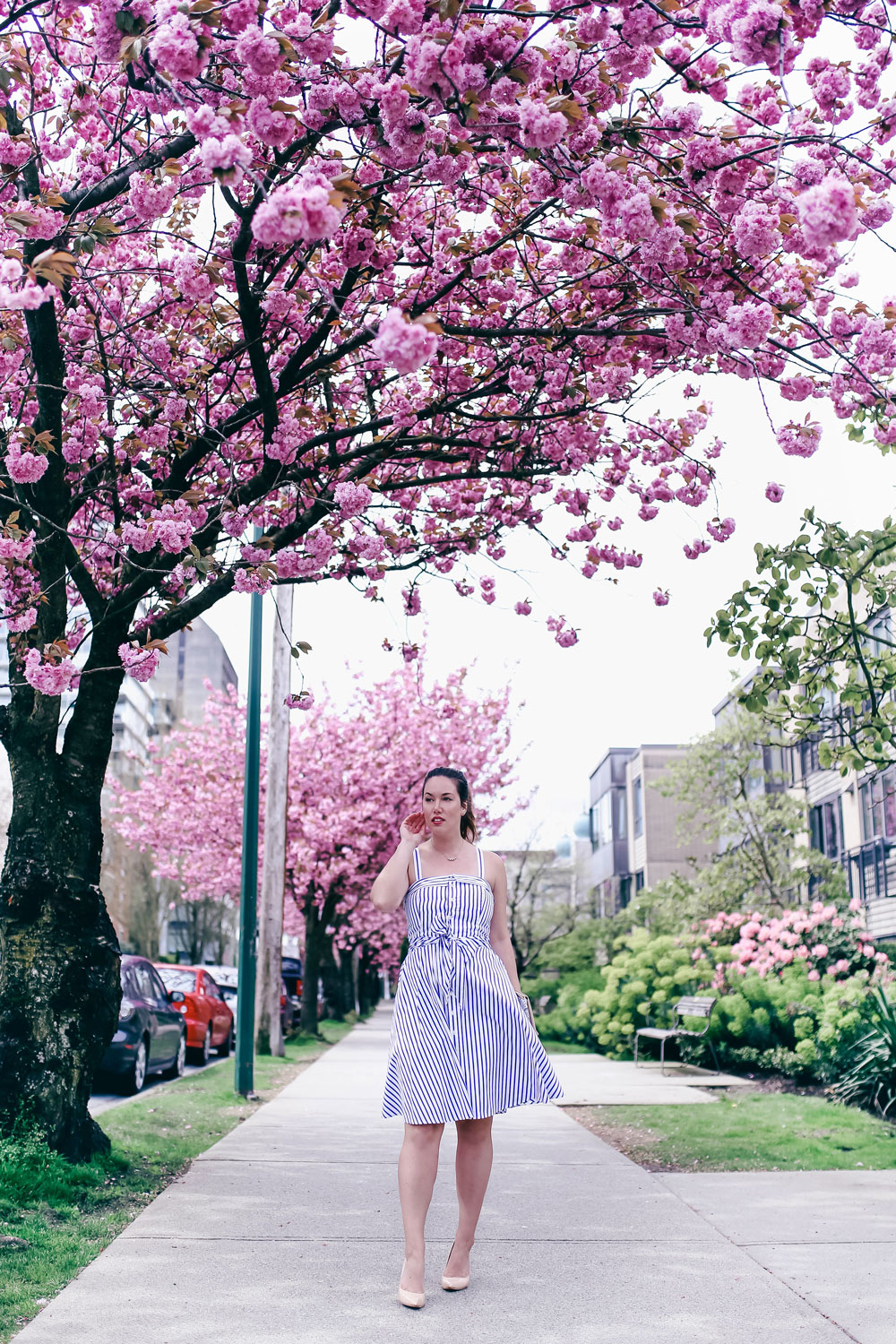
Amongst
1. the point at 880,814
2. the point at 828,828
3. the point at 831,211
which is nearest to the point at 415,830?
the point at 831,211

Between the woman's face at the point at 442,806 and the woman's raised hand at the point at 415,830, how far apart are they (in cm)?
3

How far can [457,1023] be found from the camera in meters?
4.67

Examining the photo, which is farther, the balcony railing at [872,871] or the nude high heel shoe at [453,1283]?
the balcony railing at [872,871]

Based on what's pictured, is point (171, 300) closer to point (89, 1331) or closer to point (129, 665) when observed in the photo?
point (129, 665)

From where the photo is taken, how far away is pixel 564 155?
5.12 meters

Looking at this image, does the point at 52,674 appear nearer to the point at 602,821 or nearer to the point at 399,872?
the point at 399,872

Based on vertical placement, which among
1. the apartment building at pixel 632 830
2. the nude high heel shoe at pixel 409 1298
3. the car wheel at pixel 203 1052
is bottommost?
the car wheel at pixel 203 1052

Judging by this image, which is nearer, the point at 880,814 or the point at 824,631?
the point at 824,631

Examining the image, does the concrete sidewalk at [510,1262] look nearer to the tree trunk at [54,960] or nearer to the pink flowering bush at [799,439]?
the tree trunk at [54,960]

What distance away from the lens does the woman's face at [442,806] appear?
15.8 ft

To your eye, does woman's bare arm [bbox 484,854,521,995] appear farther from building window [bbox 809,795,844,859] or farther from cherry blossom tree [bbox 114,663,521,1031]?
building window [bbox 809,795,844,859]

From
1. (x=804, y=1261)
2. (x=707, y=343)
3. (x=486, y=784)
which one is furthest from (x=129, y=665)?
(x=486, y=784)

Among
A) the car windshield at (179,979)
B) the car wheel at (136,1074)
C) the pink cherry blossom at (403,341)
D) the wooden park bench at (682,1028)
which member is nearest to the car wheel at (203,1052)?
the car windshield at (179,979)

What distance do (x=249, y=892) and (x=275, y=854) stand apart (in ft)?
16.8
